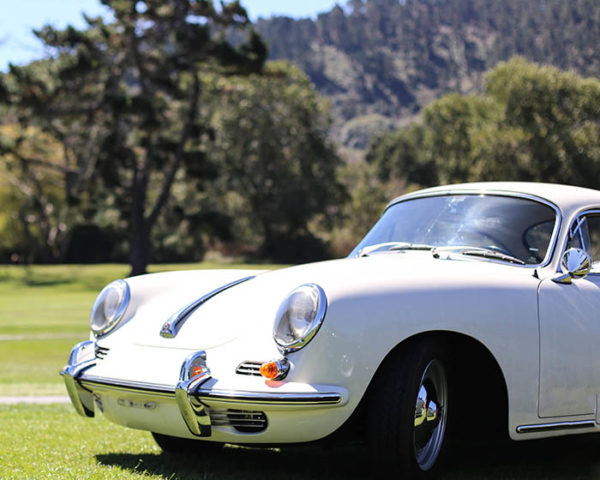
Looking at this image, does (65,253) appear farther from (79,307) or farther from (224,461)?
A: (224,461)

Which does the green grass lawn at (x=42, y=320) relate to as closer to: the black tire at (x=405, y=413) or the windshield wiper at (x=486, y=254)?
the windshield wiper at (x=486, y=254)

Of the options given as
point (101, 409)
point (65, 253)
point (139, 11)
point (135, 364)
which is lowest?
point (65, 253)

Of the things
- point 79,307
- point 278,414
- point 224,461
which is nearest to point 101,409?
point 224,461

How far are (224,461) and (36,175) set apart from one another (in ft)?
158

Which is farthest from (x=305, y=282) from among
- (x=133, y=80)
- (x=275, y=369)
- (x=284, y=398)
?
(x=133, y=80)

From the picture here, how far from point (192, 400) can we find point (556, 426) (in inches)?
71.4

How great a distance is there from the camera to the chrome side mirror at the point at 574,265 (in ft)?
13.5

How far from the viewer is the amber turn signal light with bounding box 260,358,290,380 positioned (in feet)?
11.2

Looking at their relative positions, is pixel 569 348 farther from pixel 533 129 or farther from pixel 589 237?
pixel 533 129

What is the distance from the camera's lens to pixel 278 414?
134 inches

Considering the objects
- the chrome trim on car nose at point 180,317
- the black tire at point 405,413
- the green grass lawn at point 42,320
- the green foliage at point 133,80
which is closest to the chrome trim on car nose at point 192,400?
the chrome trim on car nose at point 180,317

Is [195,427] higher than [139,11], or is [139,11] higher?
[139,11]

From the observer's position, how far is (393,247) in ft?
15.6

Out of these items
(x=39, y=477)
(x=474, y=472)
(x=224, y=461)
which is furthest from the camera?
(x=224, y=461)
